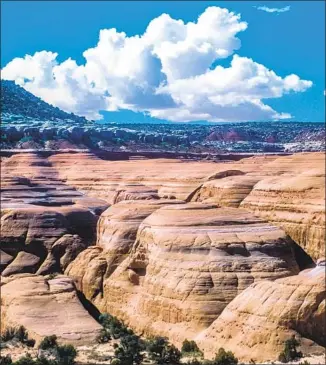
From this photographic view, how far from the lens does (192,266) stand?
35.3 m

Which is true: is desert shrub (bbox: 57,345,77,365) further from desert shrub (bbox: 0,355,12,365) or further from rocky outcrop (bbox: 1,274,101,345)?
desert shrub (bbox: 0,355,12,365)

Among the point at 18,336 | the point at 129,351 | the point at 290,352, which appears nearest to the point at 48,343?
the point at 18,336

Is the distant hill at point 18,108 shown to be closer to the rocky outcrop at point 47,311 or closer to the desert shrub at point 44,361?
the rocky outcrop at point 47,311

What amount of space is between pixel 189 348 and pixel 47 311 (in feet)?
30.0

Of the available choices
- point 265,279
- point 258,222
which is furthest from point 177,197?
point 265,279

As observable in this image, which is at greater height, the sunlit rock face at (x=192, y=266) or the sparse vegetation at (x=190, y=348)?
the sunlit rock face at (x=192, y=266)

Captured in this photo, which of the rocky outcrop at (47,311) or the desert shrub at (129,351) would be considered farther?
the rocky outcrop at (47,311)

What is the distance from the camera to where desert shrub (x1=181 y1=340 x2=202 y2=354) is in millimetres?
32125

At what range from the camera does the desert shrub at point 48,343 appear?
3378 cm

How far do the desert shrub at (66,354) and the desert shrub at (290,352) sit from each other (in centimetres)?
960

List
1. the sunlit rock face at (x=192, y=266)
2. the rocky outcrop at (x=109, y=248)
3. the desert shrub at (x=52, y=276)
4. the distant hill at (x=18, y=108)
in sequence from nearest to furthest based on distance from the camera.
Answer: the sunlit rock face at (x=192, y=266) < the rocky outcrop at (x=109, y=248) < the desert shrub at (x=52, y=276) < the distant hill at (x=18, y=108)

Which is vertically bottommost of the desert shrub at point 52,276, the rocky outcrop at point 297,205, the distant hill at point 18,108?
the desert shrub at point 52,276

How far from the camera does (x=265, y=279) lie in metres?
34.5

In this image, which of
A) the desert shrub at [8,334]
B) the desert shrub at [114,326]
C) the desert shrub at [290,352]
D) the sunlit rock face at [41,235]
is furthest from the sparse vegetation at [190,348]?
the sunlit rock face at [41,235]
